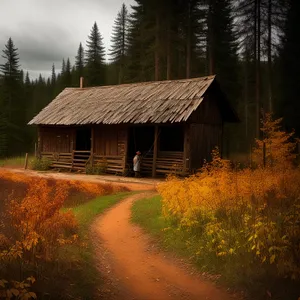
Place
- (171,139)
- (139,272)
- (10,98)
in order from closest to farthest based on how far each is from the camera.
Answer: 1. (139,272)
2. (171,139)
3. (10,98)

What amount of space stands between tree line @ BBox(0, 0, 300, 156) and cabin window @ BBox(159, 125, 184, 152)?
653 cm

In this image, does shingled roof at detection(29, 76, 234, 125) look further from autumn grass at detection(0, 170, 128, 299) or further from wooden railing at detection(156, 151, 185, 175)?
autumn grass at detection(0, 170, 128, 299)

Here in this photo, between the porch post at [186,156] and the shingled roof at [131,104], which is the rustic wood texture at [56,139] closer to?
the shingled roof at [131,104]

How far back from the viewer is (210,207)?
24.7 ft

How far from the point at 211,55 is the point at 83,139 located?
1132 centimetres

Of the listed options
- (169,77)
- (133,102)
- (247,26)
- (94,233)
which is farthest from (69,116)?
(94,233)

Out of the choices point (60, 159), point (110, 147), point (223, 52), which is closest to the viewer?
point (110, 147)

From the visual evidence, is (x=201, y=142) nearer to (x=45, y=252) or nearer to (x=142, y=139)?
(x=142, y=139)

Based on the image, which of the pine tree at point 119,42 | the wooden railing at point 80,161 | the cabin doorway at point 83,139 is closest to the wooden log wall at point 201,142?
the wooden railing at point 80,161

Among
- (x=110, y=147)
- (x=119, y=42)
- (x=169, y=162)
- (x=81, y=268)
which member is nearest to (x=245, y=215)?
(x=81, y=268)

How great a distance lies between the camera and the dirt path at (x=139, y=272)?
5.25 meters

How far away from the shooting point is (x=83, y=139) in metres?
24.3

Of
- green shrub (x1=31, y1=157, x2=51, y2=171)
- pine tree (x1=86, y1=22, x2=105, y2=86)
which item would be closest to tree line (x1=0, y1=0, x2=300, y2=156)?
pine tree (x1=86, y1=22, x2=105, y2=86)

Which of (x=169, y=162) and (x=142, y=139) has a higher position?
(x=142, y=139)
